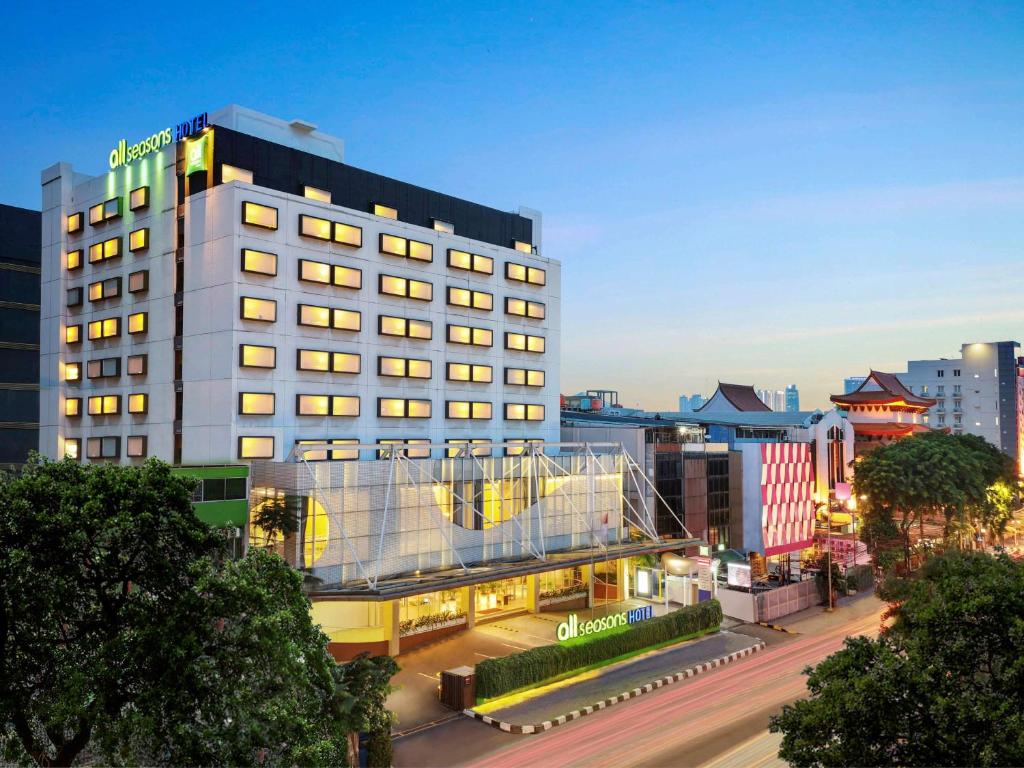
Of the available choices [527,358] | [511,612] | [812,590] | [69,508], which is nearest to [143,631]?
[69,508]

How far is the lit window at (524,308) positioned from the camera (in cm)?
6594

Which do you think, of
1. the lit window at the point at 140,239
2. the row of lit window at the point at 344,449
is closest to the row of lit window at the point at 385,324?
the row of lit window at the point at 344,449

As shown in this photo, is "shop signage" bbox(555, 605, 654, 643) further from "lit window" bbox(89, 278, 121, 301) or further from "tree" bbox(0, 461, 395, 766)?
"lit window" bbox(89, 278, 121, 301)

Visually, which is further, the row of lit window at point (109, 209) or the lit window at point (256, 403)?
the row of lit window at point (109, 209)

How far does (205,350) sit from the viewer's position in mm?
50812

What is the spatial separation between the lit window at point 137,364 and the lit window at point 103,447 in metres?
5.74

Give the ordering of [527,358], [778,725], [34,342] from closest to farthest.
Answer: [778,725] → [527,358] → [34,342]

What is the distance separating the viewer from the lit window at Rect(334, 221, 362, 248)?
54.2m

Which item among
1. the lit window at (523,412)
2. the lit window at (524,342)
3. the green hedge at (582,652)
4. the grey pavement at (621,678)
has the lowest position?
the grey pavement at (621,678)

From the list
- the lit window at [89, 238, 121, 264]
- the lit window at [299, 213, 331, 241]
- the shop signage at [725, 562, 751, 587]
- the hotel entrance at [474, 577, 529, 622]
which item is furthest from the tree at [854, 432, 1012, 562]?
the lit window at [89, 238, 121, 264]

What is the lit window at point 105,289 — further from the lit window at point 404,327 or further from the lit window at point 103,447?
the lit window at point 404,327

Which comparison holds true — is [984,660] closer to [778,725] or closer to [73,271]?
[778,725]

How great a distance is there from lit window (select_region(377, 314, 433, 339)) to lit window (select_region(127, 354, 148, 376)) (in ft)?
57.0

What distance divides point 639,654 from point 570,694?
9033mm
